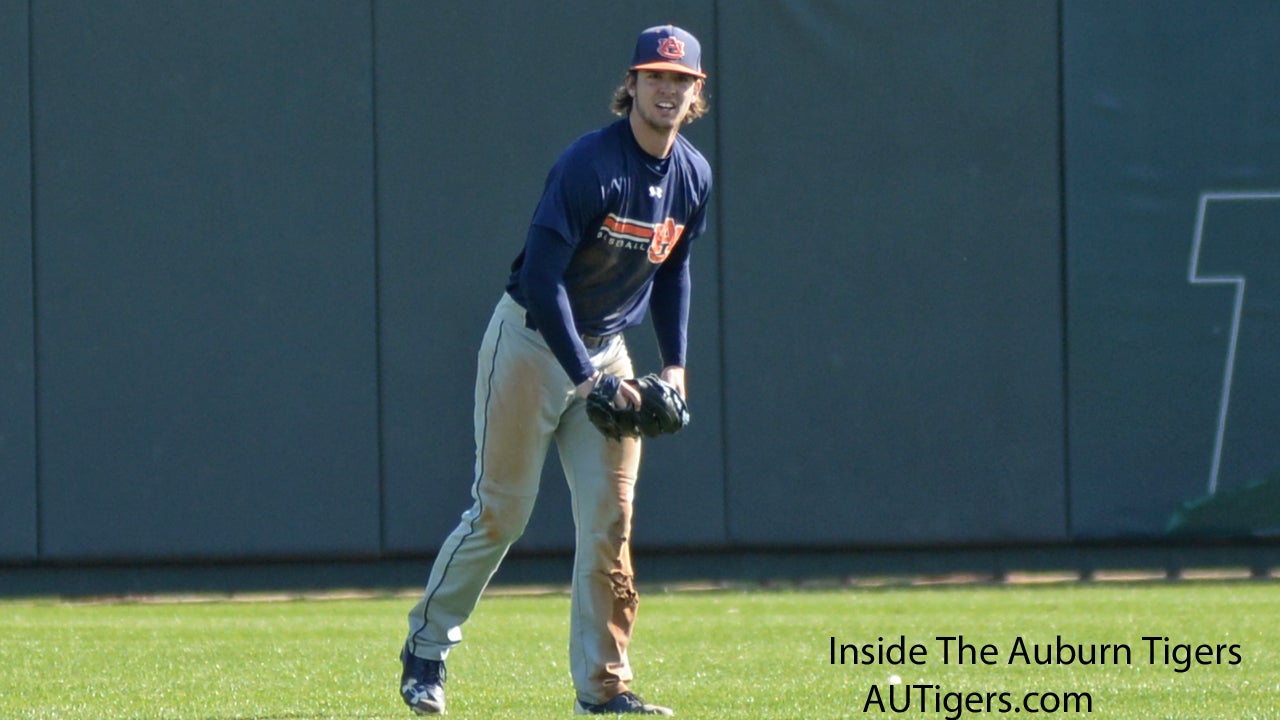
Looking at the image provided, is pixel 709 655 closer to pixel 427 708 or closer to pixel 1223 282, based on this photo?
pixel 427 708

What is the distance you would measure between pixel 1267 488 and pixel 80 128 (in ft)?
22.8

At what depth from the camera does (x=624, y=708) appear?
511 centimetres

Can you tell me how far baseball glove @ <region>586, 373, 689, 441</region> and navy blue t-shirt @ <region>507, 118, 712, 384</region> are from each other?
8cm

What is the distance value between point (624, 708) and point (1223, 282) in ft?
21.0

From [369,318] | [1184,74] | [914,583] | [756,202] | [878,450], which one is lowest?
[914,583]

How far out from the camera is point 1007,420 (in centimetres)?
1032

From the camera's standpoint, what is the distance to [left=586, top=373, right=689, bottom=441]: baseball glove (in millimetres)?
5062

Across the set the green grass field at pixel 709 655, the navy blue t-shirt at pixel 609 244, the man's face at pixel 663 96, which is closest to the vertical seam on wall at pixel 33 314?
the green grass field at pixel 709 655

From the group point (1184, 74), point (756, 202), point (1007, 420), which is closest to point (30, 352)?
point (756, 202)

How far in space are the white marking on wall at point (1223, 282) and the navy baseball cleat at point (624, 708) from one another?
6072mm

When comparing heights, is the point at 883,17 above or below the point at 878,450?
above

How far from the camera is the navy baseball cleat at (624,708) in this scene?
509 cm

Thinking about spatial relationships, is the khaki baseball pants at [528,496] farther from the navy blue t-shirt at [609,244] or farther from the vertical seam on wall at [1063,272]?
the vertical seam on wall at [1063,272]

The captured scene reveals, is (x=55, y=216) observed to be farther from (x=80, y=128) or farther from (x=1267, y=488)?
(x=1267, y=488)
